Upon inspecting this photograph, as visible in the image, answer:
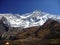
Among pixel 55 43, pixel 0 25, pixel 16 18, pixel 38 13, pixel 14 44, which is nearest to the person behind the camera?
pixel 55 43

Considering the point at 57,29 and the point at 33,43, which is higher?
the point at 57,29

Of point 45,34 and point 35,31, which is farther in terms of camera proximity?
point 35,31

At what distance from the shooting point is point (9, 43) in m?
11.0

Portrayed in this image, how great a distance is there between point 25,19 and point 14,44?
53660mm

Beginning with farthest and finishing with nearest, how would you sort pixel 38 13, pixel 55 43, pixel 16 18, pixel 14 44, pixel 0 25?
1. pixel 38 13
2. pixel 16 18
3. pixel 0 25
4. pixel 14 44
5. pixel 55 43

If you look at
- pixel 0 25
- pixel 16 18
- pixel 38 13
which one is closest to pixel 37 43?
pixel 0 25

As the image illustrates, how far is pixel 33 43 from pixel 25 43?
1.55 ft

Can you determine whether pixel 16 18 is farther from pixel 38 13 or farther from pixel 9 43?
pixel 9 43

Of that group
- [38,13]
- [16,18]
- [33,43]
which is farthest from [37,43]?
[38,13]

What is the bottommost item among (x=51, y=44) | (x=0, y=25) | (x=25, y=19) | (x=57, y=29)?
(x=51, y=44)

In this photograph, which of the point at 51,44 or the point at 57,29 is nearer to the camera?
the point at 51,44

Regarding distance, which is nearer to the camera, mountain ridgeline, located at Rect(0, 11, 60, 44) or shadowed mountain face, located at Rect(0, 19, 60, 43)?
shadowed mountain face, located at Rect(0, 19, 60, 43)

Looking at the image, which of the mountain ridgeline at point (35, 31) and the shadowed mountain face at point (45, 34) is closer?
the shadowed mountain face at point (45, 34)

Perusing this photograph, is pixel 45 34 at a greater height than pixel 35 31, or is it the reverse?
pixel 35 31
